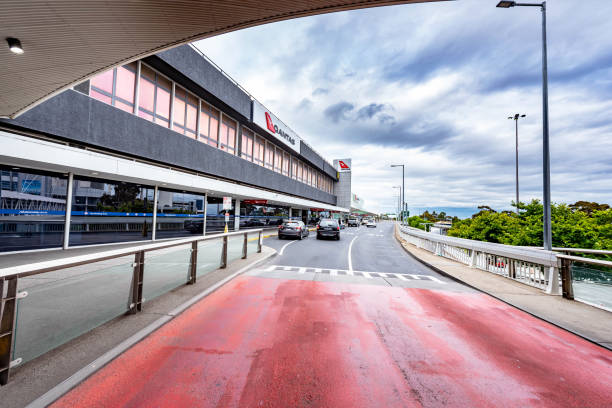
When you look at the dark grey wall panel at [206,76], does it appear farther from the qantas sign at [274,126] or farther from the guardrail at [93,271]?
the guardrail at [93,271]

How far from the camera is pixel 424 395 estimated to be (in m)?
2.71

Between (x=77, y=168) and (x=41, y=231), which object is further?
(x=41, y=231)

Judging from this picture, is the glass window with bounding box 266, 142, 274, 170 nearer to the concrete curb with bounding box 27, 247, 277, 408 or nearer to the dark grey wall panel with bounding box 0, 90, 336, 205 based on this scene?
the dark grey wall panel with bounding box 0, 90, 336, 205

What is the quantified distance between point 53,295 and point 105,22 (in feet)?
15.4

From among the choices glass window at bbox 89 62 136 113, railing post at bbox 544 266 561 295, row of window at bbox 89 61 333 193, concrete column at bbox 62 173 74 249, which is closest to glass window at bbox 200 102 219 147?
row of window at bbox 89 61 333 193

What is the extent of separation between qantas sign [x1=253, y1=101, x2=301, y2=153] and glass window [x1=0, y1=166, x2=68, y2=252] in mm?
16023

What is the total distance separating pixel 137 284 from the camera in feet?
14.9

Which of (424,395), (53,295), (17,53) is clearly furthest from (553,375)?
(17,53)

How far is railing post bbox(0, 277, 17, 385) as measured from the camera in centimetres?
252

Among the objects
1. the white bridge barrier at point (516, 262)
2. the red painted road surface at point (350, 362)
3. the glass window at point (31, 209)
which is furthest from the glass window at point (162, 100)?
the white bridge barrier at point (516, 262)

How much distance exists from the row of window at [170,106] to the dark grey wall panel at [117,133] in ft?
2.64

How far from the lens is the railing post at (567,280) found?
615cm

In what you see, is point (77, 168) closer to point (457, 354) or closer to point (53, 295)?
point (53, 295)

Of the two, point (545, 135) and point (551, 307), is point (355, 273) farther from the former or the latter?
point (545, 135)
